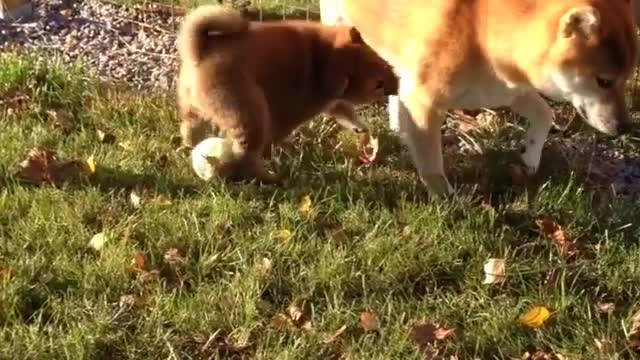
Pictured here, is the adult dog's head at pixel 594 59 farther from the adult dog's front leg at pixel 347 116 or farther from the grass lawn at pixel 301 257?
the adult dog's front leg at pixel 347 116

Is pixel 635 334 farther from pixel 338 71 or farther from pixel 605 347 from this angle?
pixel 338 71

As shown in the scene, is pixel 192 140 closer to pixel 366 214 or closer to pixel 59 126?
pixel 59 126

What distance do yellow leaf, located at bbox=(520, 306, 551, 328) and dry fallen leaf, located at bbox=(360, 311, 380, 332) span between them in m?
0.43

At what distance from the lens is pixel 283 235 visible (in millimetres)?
3742

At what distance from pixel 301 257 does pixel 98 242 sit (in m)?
0.67

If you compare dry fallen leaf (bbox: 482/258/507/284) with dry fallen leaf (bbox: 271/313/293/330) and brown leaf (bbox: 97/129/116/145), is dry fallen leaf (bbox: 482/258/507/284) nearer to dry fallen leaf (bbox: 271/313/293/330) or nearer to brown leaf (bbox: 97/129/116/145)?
dry fallen leaf (bbox: 271/313/293/330)

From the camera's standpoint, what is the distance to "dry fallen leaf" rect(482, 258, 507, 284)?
3566mm

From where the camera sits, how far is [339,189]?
4039mm

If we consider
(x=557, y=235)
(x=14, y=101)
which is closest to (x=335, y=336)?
(x=557, y=235)

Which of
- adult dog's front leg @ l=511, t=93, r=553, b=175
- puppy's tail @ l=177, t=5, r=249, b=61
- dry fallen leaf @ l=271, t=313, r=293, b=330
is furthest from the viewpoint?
adult dog's front leg @ l=511, t=93, r=553, b=175

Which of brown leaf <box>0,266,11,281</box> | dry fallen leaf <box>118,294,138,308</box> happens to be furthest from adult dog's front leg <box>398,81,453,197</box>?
brown leaf <box>0,266,11,281</box>

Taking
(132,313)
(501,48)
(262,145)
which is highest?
(501,48)

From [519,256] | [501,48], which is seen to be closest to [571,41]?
[501,48]

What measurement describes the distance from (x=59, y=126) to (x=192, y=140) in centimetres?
56
